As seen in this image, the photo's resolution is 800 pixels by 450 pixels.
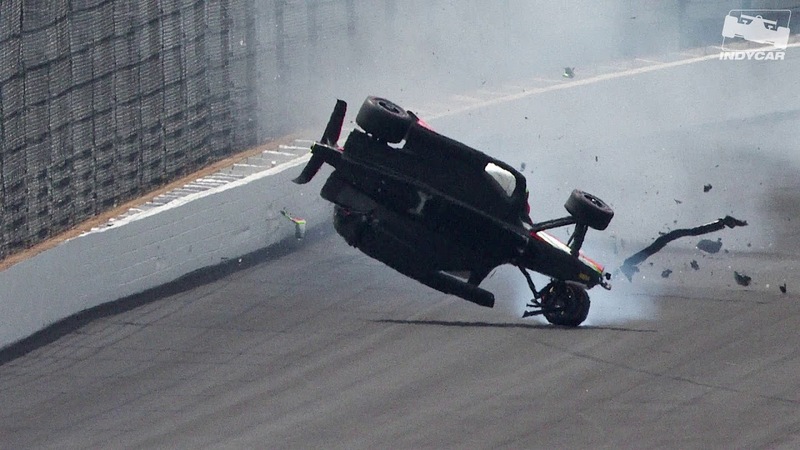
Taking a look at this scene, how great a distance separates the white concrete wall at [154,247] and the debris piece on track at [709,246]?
4.67 meters

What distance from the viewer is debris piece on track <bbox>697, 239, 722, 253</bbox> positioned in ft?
53.0

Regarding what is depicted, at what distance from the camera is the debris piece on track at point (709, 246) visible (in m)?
16.1

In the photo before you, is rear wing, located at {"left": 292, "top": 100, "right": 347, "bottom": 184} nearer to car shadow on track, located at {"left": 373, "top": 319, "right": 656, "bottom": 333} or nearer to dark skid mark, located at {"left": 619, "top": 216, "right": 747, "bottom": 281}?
car shadow on track, located at {"left": 373, "top": 319, "right": 656, "bottom": 333}

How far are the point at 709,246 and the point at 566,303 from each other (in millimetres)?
3833

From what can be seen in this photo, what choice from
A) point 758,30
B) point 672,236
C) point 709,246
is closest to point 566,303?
point 672,236

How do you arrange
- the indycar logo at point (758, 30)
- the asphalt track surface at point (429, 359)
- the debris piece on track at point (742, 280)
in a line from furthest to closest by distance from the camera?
1. the indycar logo at point (758, 30)
2. the debris piece on track at point (742, 280)
3. the asphalt track surface at point (429, 359)

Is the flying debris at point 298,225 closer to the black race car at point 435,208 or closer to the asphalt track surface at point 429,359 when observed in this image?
the asphalt track surface at point 429,359

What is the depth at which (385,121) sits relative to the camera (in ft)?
40.8

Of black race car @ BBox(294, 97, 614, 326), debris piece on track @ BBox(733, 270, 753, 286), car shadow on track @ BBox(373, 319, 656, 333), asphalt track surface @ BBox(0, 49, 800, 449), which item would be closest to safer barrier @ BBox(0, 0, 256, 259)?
asphalt track surface @ BBox(0, 49, 800, 449)

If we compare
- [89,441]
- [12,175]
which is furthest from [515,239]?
[12,175]

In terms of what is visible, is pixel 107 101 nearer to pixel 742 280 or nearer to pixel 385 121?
pixel 385 121

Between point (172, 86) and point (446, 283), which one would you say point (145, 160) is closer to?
point (172, 86)

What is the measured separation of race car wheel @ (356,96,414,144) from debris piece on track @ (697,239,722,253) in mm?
5110

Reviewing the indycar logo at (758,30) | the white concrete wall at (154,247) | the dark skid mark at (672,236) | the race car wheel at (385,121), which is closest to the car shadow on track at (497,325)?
the dark skid mark at (672,236)
